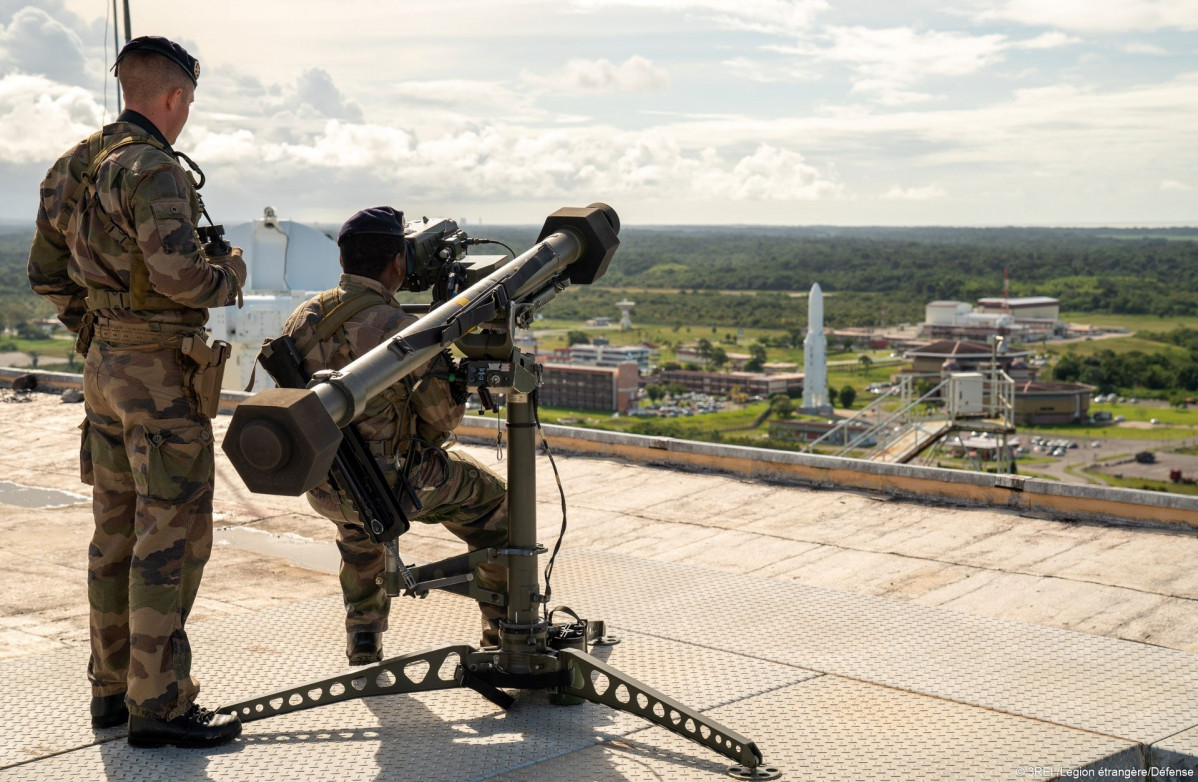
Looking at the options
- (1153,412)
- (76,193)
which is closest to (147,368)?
(76,193)

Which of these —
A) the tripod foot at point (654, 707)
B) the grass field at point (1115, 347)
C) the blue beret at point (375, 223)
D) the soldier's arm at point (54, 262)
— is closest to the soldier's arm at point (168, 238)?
the soldier's arm at point (54, 262)

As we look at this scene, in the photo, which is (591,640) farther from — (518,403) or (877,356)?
(877,356)

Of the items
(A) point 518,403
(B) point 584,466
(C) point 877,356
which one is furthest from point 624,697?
(C) point 877,356

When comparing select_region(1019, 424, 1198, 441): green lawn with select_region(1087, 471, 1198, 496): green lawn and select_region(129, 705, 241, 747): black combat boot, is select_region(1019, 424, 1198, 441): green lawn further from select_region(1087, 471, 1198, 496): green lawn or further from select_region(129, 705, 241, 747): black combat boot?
select_region(129, 705, 241, 747): black combat boot

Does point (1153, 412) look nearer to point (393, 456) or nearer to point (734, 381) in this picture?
point (734, 381)

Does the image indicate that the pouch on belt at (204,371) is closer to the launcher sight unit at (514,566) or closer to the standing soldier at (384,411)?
the standing soldier at (384,411)
